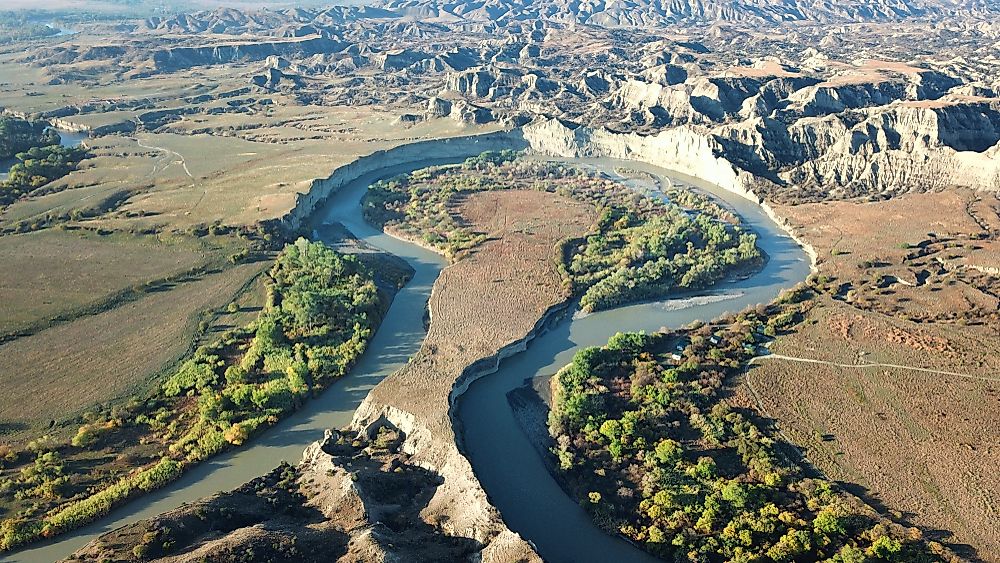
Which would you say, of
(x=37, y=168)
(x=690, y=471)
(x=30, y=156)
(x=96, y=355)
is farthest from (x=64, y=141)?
(x=690, y=471)

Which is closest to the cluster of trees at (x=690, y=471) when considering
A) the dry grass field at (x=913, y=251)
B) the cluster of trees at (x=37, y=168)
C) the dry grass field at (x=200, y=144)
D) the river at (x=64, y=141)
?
the dry grass field at (x=913, y=251)

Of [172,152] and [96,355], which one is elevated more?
[172,152]

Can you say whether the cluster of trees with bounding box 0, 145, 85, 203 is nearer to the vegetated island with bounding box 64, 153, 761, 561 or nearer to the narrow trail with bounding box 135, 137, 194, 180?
the narrow trail with bounding box 135, 137, 194, 180

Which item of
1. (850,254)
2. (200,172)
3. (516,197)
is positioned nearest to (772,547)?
(850,254)

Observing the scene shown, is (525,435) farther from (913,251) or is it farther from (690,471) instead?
(913,251)

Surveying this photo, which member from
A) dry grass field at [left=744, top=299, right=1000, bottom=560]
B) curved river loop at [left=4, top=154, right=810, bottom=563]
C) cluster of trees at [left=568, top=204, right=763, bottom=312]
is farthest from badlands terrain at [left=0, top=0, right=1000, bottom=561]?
cluster of trees at [left=568, top=204, right=763, bottom=312]

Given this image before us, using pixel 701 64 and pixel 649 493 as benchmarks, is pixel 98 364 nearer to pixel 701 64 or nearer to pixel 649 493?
pixel 649 493
